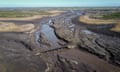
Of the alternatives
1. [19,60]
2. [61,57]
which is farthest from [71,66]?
[19,60]

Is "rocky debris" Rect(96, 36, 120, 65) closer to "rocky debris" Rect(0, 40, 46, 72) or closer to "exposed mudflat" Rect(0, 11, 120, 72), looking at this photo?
"exposed mudflat" Rect(0, 11, 120, 72)

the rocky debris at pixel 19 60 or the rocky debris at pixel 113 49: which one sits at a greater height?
the rocky debris at pixel 113 49

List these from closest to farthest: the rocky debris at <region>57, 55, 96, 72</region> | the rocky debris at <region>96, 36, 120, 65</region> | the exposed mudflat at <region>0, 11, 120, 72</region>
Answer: the rocky debris at <region>57, 55, 96, 72</region>, the exposed mudflat at <region>0, 11, 120, 72</region>, the rocky debris at <region>96, 36, 120, 65</region>

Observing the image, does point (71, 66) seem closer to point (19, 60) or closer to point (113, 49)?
point (19, 60)

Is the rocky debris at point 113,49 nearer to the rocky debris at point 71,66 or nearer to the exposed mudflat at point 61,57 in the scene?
the exposed mudflat at point 61,57

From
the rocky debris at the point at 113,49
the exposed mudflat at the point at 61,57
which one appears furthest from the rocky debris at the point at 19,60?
the rocky debris at the point at 113,49

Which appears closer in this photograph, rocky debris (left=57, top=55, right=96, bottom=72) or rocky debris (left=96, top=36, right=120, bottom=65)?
rocky debris (left=57, top=55, right=96, bottom=72)

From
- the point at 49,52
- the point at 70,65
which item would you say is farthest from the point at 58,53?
the point at 70,65

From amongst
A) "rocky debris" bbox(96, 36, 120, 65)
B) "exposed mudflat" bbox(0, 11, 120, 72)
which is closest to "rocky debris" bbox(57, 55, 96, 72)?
"exposed mudflat" bbox(0, 11, 120, 72)

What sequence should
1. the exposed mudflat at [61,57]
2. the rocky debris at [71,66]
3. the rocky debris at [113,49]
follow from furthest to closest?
the rocky debris at [113,49] < the exposed mudflat at [61,57] < the rocky debris at [71,66]

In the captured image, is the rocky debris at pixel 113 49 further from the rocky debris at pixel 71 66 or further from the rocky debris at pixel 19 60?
the rocky debris at pixel 19 60

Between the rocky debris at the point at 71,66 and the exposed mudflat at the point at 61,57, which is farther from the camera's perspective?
the exposed mudflat at the point at 61,57

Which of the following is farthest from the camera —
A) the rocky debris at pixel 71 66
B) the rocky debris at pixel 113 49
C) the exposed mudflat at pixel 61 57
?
the rocky debris at pixel 113 49
